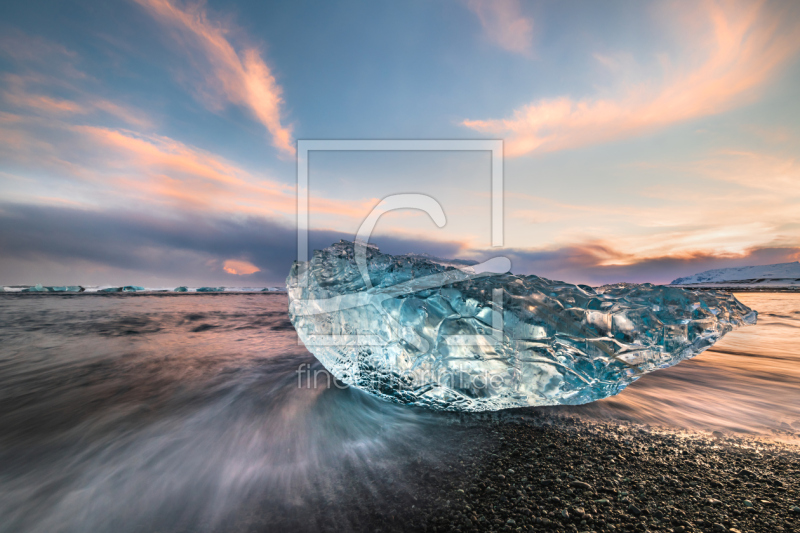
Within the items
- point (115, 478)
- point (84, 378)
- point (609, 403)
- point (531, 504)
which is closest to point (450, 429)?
point (531, 504)

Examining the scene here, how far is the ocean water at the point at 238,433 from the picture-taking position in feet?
5.31

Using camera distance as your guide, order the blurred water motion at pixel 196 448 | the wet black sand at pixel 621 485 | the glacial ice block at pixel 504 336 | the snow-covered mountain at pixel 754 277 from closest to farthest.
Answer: the wet black sand at pixel 621 485
the blurred water motion at pixel 196 448
the glacial ice block at pixel 504 336
the snow-covered mountain at pixel 754 277

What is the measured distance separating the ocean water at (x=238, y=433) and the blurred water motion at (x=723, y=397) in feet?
0.07

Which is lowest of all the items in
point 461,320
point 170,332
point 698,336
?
point 170,332

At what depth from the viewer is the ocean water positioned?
1617 mm

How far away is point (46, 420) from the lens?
9.20 feet

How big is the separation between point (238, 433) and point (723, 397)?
16.8 ft

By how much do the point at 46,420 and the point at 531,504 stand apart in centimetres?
464

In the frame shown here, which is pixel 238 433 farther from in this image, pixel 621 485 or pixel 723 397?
pixel 723 397

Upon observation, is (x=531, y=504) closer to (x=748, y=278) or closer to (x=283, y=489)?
(x=283, y=489)

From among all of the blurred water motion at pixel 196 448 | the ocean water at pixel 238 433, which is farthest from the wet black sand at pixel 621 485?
the blurred water motion at pixel 196 448

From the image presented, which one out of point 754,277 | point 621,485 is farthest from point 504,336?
point 754,277

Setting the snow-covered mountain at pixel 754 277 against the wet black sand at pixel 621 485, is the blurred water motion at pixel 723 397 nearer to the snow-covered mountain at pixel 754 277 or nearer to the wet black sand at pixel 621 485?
the wet black sand at pixel 621 485

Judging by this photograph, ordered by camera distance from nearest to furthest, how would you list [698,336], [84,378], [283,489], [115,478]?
[283,489]
[115,478]
[698,336]
[84,378]
